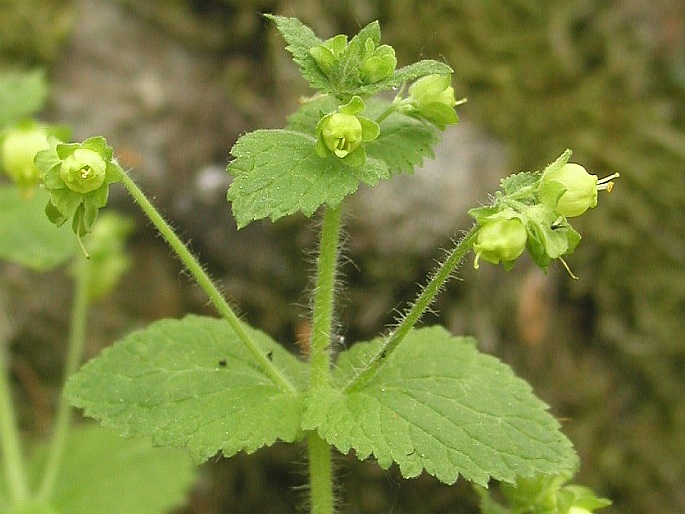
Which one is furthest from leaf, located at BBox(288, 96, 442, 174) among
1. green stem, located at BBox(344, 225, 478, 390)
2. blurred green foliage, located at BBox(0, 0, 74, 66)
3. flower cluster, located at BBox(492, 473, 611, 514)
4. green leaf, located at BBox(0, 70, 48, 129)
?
blurred green foliage, located at BBox(0, 0, 74, 66)

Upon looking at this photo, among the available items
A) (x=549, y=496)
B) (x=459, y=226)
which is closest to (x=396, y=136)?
(x=549, y=496)

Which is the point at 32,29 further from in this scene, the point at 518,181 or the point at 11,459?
the point at 518,181

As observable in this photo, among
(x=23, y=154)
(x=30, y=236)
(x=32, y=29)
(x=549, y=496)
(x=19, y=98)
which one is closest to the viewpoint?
(x=549, y=496)

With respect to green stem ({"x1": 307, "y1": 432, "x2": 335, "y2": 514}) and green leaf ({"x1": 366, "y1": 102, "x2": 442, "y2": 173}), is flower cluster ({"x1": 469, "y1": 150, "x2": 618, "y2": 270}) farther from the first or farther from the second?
green stem ({"x1": 307, "y1": 432, "x2": 335, "y2": 514})

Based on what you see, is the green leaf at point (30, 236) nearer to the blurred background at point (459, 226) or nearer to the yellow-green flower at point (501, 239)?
the blurred background at point (459, 226)

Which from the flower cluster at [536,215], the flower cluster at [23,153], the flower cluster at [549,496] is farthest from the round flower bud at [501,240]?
the flower cluster at [23,153]

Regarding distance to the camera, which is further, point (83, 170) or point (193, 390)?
point (193, 390)
